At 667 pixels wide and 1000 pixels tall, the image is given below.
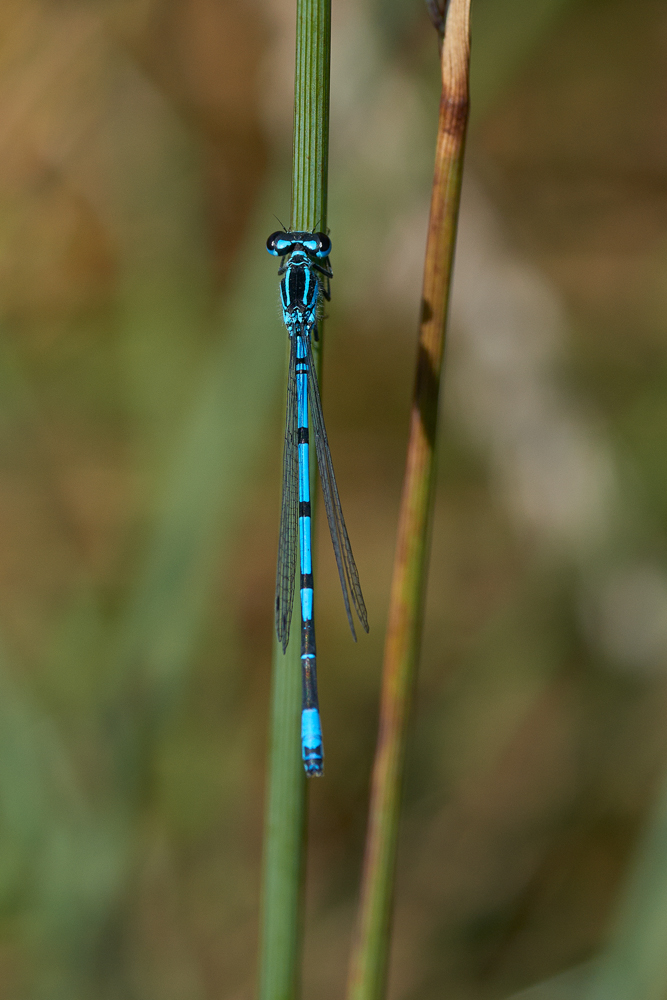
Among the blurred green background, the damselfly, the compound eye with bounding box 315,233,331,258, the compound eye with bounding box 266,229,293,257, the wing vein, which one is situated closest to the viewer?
the damselfly

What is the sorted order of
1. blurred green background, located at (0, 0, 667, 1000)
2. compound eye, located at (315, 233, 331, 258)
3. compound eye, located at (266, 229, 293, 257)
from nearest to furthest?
1. compound eye, located at (315, 233, 331, 258)
2. compound eye, located at (266, 229, 293, 257)
3. blurred green background, located at (0, 0, 667, 1000)

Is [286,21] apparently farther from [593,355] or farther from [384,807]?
[384,807]

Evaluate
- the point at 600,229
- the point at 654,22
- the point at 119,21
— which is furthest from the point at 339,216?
the point at 654,22

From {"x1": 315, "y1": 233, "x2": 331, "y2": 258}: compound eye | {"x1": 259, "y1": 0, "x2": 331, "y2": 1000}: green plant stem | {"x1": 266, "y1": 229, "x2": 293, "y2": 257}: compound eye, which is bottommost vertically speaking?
{"x1": 259, "y1": 0, "x2": 331, "y2": 1000}: green plant stem

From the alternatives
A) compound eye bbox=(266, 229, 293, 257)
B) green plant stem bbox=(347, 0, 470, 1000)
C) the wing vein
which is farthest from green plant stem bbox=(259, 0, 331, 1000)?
compound eye bbox=(266, 229, 293, 257)

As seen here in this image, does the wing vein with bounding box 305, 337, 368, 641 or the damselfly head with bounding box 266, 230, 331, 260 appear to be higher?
Answer: the damselfly head with bounding box 266, 230, 331, 260

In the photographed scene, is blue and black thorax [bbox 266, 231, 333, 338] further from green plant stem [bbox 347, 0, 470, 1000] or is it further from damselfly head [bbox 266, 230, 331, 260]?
green plant stem [bbox 347, 0, 470, 1000]
